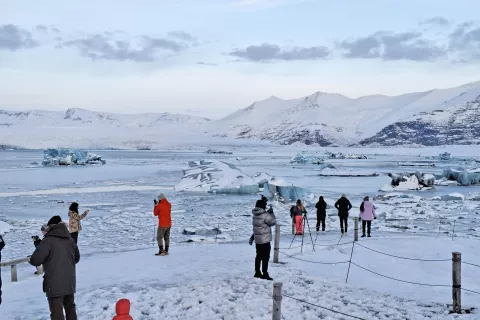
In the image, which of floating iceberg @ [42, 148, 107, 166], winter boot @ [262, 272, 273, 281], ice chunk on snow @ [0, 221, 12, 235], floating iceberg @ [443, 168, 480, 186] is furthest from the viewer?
floating iceberg @ [42, 148, 107, 166]

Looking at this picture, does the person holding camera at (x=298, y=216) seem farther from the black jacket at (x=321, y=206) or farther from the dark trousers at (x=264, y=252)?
the dark trousers at (x=264, y=252)

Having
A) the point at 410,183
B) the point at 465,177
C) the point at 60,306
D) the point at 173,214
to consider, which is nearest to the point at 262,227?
the point at 60,306

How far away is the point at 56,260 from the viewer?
5.79 metres

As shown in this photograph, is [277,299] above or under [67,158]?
under

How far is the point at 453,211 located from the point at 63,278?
74.9 ft

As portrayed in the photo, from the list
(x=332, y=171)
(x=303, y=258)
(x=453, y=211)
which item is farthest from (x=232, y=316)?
(x=332, y=171)

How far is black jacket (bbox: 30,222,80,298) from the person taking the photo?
576 centimetres

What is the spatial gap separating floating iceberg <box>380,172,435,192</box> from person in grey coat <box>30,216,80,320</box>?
114ft

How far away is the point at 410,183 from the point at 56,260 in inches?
1459

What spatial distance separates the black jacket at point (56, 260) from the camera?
5762 mm

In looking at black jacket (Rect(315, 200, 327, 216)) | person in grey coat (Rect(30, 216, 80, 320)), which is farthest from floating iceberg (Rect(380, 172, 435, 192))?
person in grey coat (Rect(30, 216, 80, 320))

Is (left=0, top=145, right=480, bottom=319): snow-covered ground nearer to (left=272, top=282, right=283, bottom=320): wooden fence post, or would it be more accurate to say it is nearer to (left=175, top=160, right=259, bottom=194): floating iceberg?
(left=272, top=282, right=283, bottom=320): wooden fence post

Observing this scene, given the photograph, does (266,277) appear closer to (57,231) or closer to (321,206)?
(57,231)

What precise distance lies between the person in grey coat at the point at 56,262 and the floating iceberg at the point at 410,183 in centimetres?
3483
